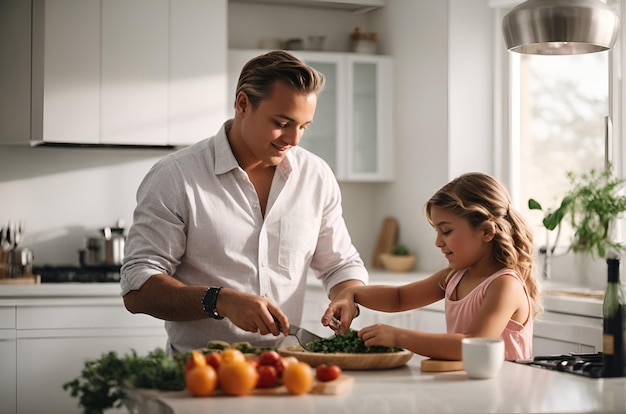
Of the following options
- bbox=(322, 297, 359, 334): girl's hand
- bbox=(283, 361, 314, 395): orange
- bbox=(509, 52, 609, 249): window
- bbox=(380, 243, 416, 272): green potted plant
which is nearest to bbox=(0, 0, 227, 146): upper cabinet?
bbox=(380, 243, 416, 272): green potted plant

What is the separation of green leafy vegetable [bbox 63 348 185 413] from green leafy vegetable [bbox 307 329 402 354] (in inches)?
16.6

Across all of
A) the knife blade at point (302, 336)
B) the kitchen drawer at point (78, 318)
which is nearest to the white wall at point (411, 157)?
the kitchen drawer at point (78, 318)

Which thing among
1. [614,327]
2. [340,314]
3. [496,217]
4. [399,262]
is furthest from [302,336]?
[399,262]

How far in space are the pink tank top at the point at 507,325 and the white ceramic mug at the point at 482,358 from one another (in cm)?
39

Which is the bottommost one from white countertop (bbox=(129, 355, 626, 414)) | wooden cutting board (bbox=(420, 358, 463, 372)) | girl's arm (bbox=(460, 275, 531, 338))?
white countertop (bbox=(129, 355, 626, 414))

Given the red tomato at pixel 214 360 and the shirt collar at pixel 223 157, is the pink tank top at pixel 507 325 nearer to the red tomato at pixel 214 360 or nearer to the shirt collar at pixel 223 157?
the shirt collar at pixel 223 157

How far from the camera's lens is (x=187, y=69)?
468 cm

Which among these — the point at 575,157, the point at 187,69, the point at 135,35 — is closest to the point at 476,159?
the point at 575,157

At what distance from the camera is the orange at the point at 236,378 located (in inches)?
67.4

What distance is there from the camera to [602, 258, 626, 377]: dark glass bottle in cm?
202

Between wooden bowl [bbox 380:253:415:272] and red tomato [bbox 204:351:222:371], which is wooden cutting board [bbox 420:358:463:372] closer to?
red tomato [bbox 204:351:222:371]

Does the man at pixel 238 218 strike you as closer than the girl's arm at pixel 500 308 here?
No

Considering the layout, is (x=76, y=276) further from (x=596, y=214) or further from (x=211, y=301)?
(x=596, y=214)

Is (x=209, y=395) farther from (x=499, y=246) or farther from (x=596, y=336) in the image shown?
(x=596, y=336)
